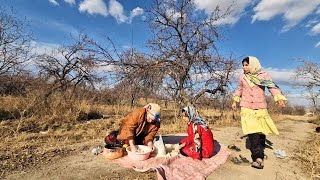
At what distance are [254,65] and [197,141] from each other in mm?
1580

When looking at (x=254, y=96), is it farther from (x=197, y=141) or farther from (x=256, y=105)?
(x=197, y=141)

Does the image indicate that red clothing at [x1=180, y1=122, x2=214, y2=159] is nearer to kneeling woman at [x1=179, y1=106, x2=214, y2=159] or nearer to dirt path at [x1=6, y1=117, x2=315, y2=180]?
kneeling woman at [x1=179, y1=106, x2=214, y2=159]

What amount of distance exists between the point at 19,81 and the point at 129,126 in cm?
1005

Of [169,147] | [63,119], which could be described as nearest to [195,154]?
[169,147]

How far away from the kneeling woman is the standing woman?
637 mm

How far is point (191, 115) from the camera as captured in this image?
483 cm

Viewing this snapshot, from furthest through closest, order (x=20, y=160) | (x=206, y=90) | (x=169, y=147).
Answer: (x=206, y=90)
(x=169, y=147)
(x=20, y=160)

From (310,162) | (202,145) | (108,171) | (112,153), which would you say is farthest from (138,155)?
(310,162)

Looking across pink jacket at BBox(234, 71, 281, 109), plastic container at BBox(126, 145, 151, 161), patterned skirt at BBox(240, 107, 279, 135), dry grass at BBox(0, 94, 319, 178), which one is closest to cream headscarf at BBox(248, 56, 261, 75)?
pink jacket at BBox(234, 71, 281, 109)

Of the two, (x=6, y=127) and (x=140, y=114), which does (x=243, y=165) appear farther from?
(x=6, y=127)

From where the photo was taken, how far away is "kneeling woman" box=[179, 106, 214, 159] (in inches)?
178

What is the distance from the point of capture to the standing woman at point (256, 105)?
442cm

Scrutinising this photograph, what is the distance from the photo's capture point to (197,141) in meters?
4.50

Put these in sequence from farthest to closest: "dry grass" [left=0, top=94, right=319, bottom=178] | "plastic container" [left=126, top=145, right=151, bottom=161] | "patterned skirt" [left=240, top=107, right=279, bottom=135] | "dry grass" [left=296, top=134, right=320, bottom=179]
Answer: "patterned skirt" [left=240, top=107, right=279, bottom=135] → "dry grass" [left=0, top=94, right=319, bottom=178] → "plastic container" [left=126, top=145, right=151, bottom=161] → "dry grass" [left=296, top=134, right=320, bottom=179]
